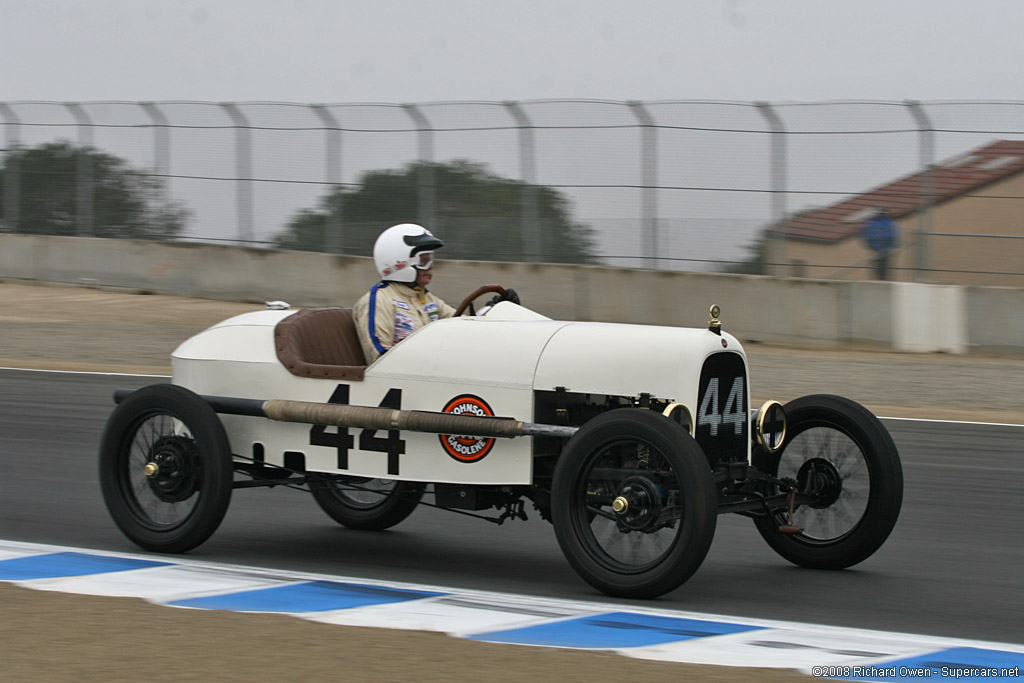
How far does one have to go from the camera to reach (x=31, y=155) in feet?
78.5

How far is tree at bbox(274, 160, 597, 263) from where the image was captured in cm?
1970

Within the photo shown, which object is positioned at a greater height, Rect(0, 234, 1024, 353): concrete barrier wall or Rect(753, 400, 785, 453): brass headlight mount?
Rect(0, 234, 1024, 353): concrete barrier wall

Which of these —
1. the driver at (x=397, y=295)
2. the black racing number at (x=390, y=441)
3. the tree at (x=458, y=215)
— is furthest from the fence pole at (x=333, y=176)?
the black racing number at (x=390, y=441)

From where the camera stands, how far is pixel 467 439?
6098 millimetres

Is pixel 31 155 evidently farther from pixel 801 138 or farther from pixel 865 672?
pixel 865 672

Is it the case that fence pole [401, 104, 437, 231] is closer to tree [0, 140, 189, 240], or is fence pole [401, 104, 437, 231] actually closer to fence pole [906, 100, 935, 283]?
tree [0, 140, 189, 240]

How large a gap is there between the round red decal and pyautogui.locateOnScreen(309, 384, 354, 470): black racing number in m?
0.53

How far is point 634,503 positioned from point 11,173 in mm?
21534

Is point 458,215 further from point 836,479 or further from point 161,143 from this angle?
point 836,479

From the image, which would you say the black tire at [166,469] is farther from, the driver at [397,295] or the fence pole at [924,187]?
the fence pole at [924,187]

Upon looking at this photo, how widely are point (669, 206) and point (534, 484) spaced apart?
13.1 metres

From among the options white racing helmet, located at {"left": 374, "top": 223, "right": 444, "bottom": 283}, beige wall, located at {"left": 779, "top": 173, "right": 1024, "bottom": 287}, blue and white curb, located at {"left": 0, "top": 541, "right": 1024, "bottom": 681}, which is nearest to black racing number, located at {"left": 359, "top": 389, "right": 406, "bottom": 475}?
blue and white curb, located at {"left": 0, "top": 541, "right": 1024, "bottom": 681}

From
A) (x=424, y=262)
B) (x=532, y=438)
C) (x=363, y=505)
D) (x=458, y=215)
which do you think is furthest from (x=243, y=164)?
(x=532, y=438)

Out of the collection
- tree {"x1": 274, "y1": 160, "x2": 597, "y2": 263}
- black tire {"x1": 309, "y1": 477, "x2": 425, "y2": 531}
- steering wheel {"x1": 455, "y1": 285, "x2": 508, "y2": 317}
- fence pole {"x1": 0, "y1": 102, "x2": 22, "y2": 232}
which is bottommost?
black tire {"x1": 309, "y1": 477, "x2": 425, "y2": 531}
